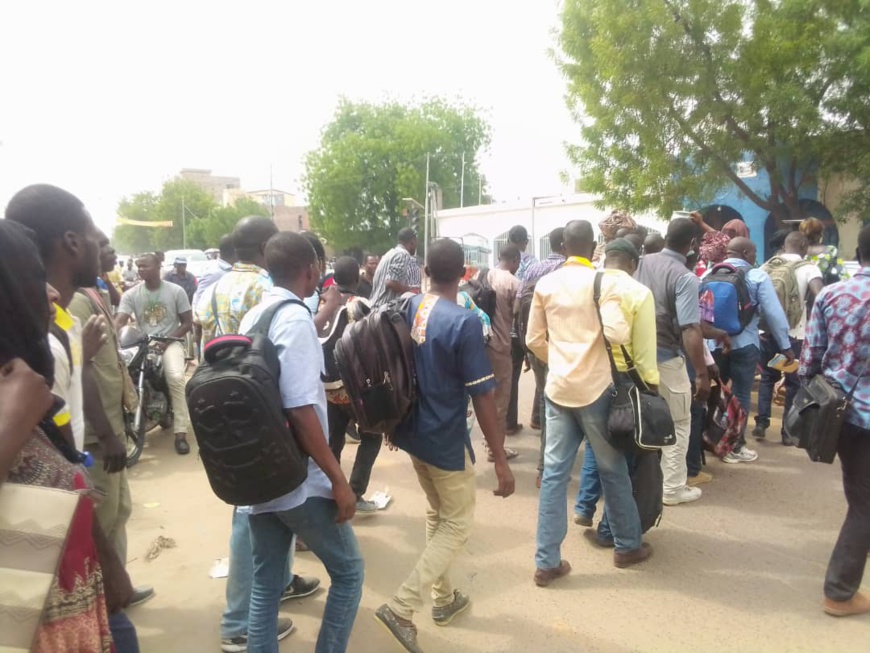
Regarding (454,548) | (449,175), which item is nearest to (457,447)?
(454,548)

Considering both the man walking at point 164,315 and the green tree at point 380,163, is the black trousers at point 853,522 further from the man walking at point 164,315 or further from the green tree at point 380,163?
the green tree at point 380,163

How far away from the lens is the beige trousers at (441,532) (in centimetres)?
284

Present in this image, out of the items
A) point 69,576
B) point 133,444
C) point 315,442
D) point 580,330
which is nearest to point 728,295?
point 580,330

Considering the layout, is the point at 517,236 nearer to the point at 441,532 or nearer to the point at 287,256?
the point at 441,532

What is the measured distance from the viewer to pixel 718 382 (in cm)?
480

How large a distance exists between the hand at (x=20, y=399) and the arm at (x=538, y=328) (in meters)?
2.69

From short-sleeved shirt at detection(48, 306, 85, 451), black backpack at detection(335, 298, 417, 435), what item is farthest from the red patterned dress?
black backpack at detection(335, 298, 417, 435)

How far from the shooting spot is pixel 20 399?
1354mm

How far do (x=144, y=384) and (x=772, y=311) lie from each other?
5724mm

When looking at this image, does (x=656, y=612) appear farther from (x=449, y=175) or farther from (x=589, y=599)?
(x=449, y=175)

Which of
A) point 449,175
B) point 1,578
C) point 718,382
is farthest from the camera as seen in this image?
point 449,175

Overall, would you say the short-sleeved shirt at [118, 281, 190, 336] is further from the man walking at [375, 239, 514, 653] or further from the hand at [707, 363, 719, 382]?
the hand at [707, 363, 719, 382]

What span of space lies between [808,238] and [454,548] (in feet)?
18.1

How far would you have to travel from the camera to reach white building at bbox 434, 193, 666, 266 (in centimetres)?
2189
